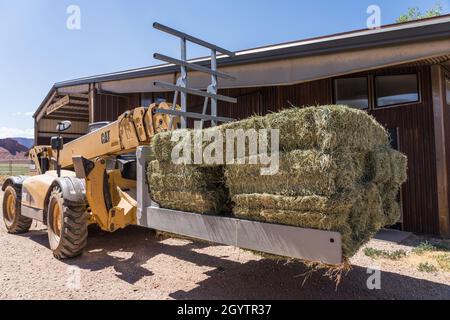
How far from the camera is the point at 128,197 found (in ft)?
18.1

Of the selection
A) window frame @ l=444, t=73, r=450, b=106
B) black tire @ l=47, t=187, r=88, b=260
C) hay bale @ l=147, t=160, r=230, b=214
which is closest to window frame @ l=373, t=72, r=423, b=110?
window frame @ l=444, t=73, r=450, b=106

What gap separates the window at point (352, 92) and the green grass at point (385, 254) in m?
3.74

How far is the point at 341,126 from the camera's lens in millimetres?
2850

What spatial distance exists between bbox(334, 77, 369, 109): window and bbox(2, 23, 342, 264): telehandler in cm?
429

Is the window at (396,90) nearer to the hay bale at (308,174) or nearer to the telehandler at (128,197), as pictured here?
the telehandler at (128,197)

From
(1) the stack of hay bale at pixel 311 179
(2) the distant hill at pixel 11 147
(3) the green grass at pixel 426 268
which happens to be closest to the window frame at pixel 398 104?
(3) the green grass at pixel 426 268

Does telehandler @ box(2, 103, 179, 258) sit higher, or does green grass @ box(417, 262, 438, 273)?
telehandler @ box(2, 103, 179, 258)

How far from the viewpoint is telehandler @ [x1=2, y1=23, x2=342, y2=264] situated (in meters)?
3.09

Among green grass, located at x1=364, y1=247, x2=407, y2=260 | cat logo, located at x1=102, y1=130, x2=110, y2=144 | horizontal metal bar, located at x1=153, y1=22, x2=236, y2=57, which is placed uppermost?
horizontal metal bar, located at x1=153, y1=22, x2=236, y2=57

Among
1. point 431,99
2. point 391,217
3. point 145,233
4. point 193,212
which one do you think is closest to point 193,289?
point 193,212

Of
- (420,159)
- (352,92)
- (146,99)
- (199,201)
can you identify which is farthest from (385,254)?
(146,99)

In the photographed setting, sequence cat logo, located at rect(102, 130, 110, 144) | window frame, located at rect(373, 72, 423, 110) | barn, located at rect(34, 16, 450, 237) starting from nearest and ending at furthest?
cat logo, located at rect(102, 130, 110, 144) → barn, located at rect(34, 16, 450, 237) → window frame, located at rect(373, 72, 423, 110)

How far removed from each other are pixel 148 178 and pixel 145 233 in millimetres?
3464

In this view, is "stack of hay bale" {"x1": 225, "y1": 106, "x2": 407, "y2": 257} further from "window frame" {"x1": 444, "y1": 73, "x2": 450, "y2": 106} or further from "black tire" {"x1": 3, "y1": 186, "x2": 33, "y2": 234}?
"black tire" {"x1": 3, "y1": 186, "x2": 33, "y2": 234}
